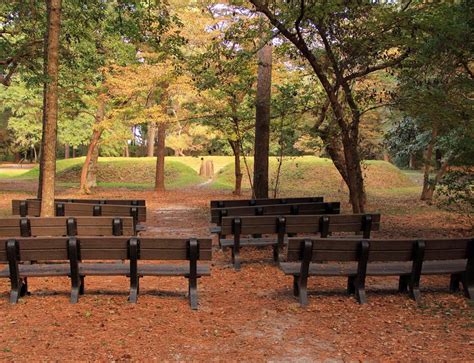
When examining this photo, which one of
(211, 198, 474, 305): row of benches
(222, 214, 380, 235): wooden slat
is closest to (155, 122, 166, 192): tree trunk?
(222, 214, 380, 235): wooden slat

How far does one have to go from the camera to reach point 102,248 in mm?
5020

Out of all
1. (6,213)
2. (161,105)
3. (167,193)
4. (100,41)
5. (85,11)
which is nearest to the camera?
(85,11)

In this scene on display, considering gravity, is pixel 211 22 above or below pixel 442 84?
above

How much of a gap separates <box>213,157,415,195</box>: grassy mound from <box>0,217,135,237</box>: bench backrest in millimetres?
20894

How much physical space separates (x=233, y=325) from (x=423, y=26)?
6.70 meters

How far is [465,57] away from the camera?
342 inches

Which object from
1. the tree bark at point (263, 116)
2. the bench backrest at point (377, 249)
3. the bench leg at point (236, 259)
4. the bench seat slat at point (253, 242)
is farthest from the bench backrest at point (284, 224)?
the tree bark at point (263, 116)

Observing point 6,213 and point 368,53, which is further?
point 6,213

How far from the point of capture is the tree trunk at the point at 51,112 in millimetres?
7301

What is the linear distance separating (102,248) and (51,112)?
3353 millimetres

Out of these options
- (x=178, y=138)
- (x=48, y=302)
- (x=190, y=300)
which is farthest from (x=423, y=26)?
(x=178, y=138)

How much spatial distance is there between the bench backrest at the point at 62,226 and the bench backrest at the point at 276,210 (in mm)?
2126

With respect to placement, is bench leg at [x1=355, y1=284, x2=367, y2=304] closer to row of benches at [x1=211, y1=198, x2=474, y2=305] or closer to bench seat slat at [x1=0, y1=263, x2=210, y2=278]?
row of benches at [x1=211, y1=198, x2=474, y2=305]

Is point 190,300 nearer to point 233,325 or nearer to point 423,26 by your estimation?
point 233,325
